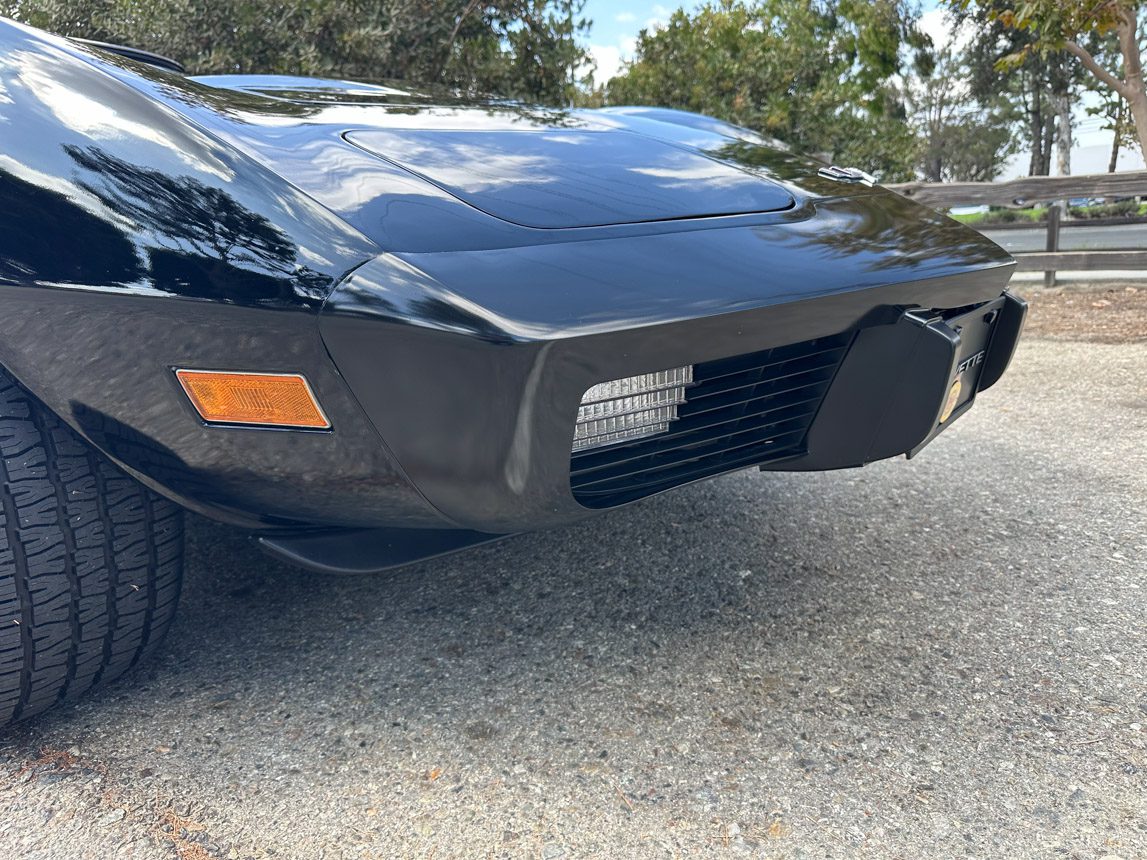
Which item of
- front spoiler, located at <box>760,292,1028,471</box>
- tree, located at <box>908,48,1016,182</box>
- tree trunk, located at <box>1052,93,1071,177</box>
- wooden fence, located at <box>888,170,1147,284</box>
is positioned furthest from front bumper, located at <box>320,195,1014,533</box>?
tree, located at <box>908,48,1016,182</box>

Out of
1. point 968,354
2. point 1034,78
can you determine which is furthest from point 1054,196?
point 1034,78

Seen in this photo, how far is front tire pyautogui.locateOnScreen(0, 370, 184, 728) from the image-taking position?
49.5 inches

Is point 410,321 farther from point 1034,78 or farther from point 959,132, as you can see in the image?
point 959,132

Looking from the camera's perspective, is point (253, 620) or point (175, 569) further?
point (253, 620)

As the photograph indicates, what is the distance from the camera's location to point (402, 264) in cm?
111

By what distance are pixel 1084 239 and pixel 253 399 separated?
55.1ft

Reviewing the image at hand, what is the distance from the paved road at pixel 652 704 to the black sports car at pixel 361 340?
0.26m

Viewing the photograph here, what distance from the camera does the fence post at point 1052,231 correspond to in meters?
6.13

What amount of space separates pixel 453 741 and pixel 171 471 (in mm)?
585

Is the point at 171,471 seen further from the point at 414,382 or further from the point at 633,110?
the point at 633,110

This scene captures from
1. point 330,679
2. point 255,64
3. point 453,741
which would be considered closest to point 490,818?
point 453,741

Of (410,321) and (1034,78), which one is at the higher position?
(1034,78)

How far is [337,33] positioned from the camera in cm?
671

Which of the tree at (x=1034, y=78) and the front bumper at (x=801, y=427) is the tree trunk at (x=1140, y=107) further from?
the tree at (x=1034, y=78)
